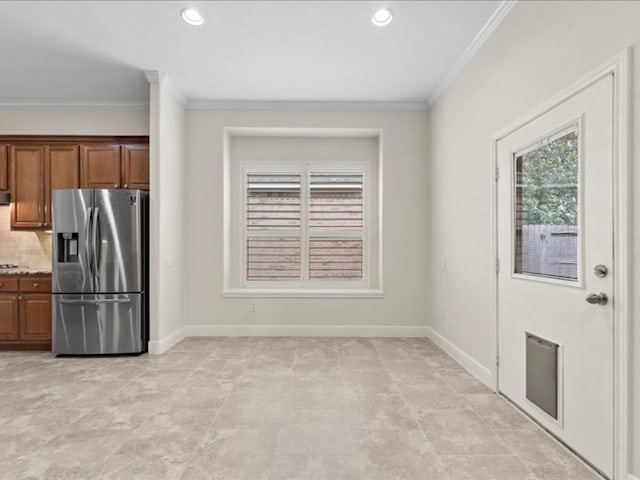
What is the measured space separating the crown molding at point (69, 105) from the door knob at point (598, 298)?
193 inches

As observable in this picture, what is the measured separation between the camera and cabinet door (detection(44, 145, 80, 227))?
15.2 feet

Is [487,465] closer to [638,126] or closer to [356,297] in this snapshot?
[638,126]

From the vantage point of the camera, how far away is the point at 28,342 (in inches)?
173

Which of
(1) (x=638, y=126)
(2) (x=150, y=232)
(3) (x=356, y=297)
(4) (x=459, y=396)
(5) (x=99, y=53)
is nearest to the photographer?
(1) (x=638, y=126)

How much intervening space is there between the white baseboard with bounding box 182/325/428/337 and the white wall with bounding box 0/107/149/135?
2.55 m

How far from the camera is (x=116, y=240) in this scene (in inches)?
161

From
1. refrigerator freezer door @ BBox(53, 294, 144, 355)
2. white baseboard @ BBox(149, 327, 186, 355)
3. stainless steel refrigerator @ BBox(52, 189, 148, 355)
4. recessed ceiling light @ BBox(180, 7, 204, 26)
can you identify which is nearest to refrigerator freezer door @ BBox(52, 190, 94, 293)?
stainless steel refrigerator @ BBox(52, 189, 148, 355)

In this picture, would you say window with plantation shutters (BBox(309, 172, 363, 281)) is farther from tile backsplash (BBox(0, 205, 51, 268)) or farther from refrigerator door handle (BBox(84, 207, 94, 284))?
tile backsplash (BBox(0, 205, 51, 268))

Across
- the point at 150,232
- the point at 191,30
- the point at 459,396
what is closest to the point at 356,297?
the point at 459,396

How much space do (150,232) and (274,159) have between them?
6.31 feet

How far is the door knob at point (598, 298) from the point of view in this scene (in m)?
1.89

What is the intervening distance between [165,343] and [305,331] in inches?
64.7

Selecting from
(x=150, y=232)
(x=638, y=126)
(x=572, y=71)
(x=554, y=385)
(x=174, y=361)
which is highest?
(x=572, y=71)

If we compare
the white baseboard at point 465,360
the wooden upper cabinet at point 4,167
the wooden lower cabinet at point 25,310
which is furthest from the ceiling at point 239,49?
the white baseboard at point 465,360
